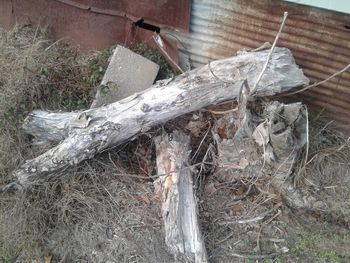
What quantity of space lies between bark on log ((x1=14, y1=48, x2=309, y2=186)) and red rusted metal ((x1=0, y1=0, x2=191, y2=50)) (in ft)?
2.82

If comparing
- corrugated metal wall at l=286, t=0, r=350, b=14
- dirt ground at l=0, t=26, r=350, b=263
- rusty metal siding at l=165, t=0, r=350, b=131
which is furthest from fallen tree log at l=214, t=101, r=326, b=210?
corrugated metal wall at l=286, t=0, r=350, b=14

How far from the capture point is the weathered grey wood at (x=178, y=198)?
11.3 feet

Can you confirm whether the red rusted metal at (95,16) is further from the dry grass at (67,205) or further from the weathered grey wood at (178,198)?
the weathered grey wood at (178,198)

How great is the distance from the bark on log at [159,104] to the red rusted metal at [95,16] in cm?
86

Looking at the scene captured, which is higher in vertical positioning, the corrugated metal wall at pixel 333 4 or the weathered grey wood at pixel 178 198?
the corrugated metal wall at pixel 333 4

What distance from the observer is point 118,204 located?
381 cm

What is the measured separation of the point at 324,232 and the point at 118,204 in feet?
6.09

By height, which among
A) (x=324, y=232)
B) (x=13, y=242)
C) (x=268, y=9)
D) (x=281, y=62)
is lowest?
(x=13, y=242)

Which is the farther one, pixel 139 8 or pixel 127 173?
pixel 139 8

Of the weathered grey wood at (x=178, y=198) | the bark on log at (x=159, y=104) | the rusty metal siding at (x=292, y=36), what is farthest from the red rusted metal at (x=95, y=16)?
the weathered grey wood at (x=178, y=198)

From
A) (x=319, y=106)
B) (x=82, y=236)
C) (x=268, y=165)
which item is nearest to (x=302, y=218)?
(x=268, y=165)

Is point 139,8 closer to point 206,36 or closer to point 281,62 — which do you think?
point 206,36

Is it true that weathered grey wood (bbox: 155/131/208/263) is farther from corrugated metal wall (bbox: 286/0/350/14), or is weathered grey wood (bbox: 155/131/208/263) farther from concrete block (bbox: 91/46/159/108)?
corrugated metal wall (bbox: 286/0/350/14)

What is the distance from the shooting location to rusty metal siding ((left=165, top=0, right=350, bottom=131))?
3984mm
